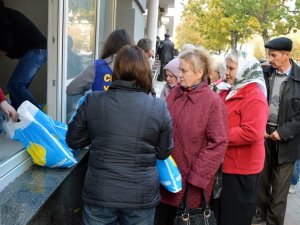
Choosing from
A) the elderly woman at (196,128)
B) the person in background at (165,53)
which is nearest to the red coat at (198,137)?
the elderly woman at (196,128)

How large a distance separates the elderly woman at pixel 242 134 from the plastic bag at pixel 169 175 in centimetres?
60

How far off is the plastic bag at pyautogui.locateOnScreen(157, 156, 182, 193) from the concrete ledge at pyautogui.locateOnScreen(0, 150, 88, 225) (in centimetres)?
78

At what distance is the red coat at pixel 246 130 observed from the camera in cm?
297

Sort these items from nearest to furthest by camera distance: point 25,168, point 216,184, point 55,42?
point 216,184
point 25,168
point 55,42

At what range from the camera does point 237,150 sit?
3.15 m

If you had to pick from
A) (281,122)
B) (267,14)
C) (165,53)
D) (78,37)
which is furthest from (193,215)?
(267,14)

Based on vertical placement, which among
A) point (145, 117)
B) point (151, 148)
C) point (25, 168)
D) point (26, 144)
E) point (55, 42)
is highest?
point (55, 42)

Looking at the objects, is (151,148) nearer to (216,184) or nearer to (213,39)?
(216,184)

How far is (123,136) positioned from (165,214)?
105 cm

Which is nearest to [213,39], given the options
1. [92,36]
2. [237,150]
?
[92,36]

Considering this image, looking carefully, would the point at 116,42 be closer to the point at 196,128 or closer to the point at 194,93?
the point at 194,93

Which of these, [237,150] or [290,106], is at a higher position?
[290,106]

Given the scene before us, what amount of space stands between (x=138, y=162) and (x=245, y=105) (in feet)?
3.63

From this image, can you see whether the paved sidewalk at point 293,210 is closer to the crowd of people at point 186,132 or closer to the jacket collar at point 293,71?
the crowd of people at point 186,132
